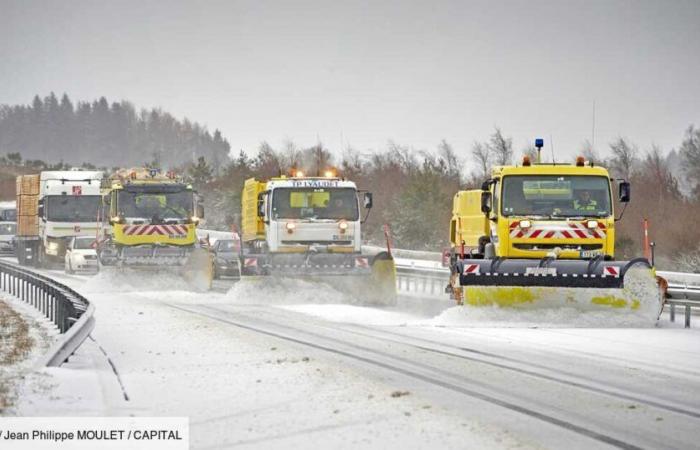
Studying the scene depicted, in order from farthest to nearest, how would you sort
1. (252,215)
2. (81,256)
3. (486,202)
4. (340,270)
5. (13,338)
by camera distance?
(81,256) < (252,215) < (340,270) < (486,202) < (13,338)

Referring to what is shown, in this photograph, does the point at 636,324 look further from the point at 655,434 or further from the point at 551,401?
the point at 655,434

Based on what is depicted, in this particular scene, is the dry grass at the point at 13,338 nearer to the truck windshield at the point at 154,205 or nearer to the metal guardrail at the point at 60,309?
the metal guardrail at the point at 60,309

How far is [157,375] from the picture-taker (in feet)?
39.0

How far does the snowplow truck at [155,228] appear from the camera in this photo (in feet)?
94.1

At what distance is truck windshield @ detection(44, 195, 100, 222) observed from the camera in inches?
1555

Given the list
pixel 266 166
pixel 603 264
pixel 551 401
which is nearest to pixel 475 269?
pixel 603 264

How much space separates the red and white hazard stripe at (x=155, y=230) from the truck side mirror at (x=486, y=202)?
12.4m

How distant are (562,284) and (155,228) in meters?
14.4

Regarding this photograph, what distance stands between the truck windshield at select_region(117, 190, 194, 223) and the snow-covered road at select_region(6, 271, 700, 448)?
10.3m

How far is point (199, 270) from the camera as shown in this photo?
2881cm

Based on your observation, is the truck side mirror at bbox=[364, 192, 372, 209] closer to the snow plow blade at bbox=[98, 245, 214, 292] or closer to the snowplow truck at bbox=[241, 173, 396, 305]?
the snowplow truck at bbox=[241, 173, 396, 305]

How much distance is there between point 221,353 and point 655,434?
6846mm

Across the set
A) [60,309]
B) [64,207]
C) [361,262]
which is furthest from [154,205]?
[64,207]

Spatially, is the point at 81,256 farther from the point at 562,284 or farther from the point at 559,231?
the point at 562,284
